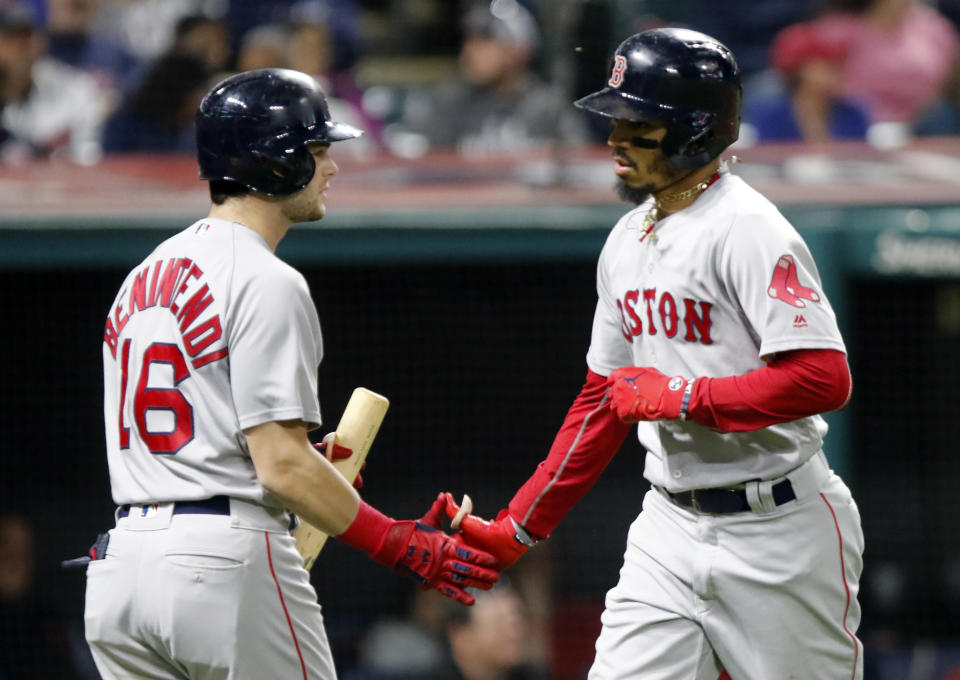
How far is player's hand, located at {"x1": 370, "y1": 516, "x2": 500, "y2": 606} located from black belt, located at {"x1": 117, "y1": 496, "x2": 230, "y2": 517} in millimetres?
372

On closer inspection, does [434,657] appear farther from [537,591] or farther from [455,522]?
[455,522]

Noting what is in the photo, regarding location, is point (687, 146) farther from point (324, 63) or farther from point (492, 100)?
point (324, 63)

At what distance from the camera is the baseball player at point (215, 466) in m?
2.42

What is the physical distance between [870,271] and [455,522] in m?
2.30

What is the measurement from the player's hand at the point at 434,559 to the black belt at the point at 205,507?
0.37 metres

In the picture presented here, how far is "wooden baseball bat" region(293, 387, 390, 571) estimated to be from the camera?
9.61 feet

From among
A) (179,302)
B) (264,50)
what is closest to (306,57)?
(264,50)

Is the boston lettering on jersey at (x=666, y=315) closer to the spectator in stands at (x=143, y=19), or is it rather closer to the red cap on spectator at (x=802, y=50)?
the red cap on spectator at (x=802, y=50)

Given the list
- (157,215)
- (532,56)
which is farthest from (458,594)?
(532,56)

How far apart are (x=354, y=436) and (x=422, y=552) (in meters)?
0.31

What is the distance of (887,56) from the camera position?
646cm

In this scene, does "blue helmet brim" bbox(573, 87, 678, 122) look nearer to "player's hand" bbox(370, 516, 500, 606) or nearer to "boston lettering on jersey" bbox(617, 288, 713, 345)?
"boston lettering on jersey" bbox(617, 288, 713, 345)

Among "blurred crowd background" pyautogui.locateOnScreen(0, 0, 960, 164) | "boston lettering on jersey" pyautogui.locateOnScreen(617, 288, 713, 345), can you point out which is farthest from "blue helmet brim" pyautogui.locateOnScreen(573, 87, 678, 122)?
"blurred crowd background" pyautogui.locateOnScreen(0, 0, 960, 164)

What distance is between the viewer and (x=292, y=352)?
2428 millimetres
